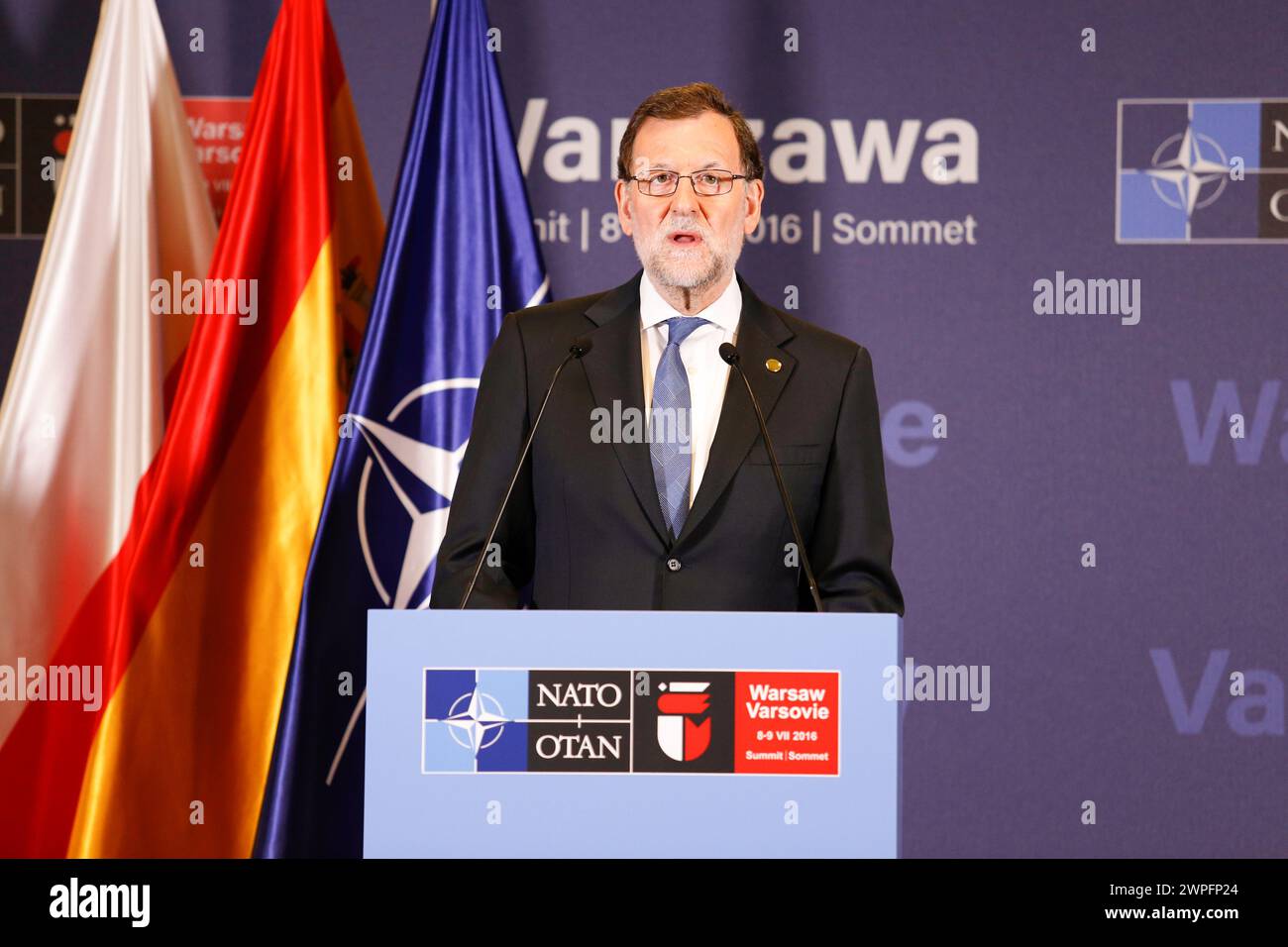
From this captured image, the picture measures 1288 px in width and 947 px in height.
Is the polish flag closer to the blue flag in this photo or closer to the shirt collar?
the blue flag

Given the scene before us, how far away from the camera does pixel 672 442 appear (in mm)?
2342

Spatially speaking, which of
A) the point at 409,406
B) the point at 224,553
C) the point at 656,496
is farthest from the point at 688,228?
the point at 224,553

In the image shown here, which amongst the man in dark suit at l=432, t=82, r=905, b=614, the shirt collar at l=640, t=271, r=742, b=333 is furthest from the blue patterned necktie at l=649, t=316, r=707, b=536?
the shirt collar at l=640, t=271, r=742, b=333

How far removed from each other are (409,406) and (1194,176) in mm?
2481

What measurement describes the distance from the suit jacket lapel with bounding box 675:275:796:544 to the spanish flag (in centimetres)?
154

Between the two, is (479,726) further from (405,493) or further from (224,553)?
(224,553)

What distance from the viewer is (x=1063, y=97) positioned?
13.2ft

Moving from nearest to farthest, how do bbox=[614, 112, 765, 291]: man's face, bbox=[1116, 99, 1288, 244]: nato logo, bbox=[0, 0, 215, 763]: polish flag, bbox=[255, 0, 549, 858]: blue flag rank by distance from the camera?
bbox=[614, 112, 765, 291]: man's face < bbox=[255, 0, 549, 858]: blue flag < bbox=[0, 0, 215, 763]: polish flag < bbox=[1116, 99, 1288, 244]: nato logo

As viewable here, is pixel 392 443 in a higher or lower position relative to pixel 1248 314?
lower

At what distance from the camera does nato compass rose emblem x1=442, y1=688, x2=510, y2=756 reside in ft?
5.17

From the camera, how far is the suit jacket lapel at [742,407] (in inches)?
87.7
